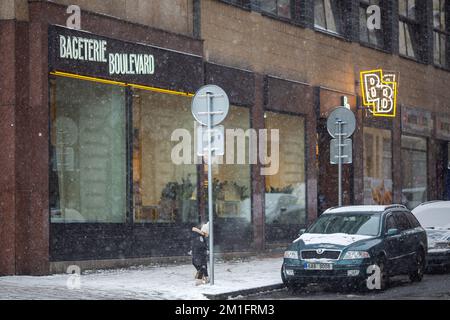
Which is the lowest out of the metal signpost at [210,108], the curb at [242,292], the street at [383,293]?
the street at [383,293]

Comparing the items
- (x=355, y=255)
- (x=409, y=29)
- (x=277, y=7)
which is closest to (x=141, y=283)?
(x=355, y=255)

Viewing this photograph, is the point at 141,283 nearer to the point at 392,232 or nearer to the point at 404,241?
the point at 392,232

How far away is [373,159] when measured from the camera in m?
30.2

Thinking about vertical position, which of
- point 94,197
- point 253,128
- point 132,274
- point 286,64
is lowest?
point 132,274

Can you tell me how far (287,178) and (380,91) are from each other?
539 cm

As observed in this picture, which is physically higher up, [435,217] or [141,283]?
[435,217]

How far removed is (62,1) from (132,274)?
5.54 metres

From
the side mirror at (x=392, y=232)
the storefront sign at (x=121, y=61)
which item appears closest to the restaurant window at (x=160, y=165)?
the storefront sign at (x=121, y=61)

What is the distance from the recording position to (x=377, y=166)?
3047 cm

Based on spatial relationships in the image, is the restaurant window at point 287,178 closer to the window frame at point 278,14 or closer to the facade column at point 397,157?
the window frame at point 278,14

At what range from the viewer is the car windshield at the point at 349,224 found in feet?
53.7

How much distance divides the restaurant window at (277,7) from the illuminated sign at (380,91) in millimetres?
4058
